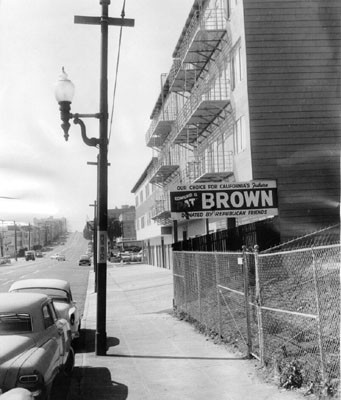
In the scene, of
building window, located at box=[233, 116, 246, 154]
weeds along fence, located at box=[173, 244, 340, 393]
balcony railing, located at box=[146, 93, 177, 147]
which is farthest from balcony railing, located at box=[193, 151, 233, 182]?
balcony railing, located at box=[146, 93, 177, 147]

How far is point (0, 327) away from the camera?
627 cm

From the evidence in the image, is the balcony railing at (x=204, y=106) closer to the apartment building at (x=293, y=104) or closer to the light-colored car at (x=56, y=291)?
the apartment building at (x=293, y=104)

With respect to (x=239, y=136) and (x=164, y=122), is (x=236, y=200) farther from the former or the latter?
(x=164, y=122)

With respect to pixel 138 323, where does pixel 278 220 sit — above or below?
above

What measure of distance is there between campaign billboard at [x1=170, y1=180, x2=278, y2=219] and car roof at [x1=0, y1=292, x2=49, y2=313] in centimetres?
808

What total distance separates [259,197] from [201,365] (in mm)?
7634

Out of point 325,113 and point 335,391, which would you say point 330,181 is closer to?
point 325,113

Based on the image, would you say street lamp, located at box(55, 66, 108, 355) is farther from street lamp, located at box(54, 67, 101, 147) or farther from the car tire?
the car tire

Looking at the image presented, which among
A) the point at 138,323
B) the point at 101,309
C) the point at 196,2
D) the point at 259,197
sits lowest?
the point at 138,323

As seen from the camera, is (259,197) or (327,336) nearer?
(327,336)

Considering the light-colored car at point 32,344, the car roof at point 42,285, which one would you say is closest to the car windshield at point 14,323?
the light-colored car at point 32,344

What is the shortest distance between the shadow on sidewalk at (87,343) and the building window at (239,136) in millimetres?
9487

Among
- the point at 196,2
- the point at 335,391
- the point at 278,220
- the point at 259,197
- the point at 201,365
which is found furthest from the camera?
the point at 196,2

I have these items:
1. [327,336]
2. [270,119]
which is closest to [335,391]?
[327,336]
